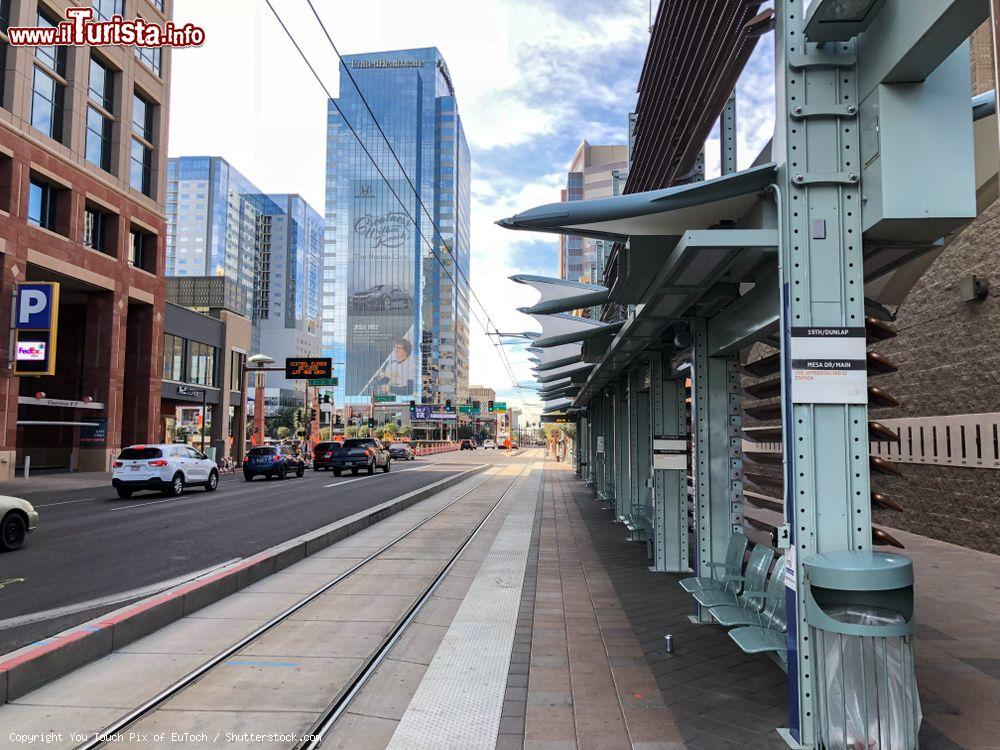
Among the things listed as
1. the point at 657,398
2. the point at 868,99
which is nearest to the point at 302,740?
the point at 868,99

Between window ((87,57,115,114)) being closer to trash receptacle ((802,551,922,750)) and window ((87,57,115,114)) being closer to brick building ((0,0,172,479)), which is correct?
brick building ((0,0,172,479))

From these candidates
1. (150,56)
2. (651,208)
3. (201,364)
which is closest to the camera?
(651,208)

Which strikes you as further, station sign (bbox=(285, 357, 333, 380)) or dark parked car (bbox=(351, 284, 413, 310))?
dark parked car (bbox=(351, 284, 413, 310))

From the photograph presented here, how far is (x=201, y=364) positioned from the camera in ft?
147

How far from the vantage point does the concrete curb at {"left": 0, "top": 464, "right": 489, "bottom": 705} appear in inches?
200

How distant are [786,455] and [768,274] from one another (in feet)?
5.43

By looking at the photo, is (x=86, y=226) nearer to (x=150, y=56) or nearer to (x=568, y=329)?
(x=150, y=56)

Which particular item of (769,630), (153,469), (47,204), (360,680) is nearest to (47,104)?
(47,204)

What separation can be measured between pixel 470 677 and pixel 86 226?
3494 centimetres

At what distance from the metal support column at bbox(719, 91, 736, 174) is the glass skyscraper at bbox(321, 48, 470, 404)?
16778cm

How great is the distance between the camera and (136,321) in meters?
37.0

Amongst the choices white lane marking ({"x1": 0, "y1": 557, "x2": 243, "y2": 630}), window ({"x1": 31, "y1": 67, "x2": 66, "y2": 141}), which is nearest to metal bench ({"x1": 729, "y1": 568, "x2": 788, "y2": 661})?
white lane marking ({"x1": 0, "y1": 557, "x2": 243, "y2": 630})

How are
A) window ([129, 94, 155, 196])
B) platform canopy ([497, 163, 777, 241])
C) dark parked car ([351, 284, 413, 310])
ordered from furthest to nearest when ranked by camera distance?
1. dark parked car ([351, 284, 413, 310])
2. window ([129, 94, 155, 196])
3. platform canopy ([497, 163, 777, 241])

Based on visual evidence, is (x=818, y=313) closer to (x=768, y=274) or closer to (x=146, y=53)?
(x=768, y=274)
